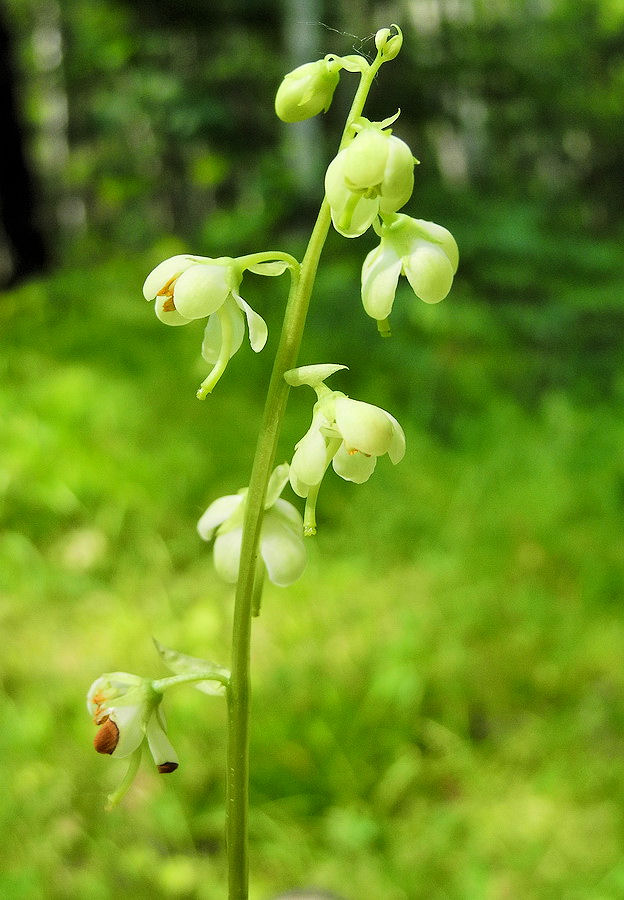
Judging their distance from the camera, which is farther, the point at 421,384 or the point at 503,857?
the point at 421,384

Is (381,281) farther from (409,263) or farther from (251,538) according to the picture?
(251,538)

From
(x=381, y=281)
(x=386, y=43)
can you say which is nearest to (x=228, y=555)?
(x=381, y=281)

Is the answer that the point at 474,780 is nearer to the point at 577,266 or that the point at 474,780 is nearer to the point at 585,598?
the point at 585,598

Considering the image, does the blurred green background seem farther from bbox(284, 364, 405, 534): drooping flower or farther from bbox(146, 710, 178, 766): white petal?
bbox(146, 710, 178, 766): white petal

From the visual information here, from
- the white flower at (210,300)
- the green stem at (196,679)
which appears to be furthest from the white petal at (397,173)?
the green stem at (196,679)

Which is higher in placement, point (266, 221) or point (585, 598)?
point (266, 221)

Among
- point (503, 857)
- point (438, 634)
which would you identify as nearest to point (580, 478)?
point (438, 634)

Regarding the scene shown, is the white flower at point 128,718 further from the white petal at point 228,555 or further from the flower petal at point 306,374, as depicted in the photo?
the flower petal at point 306,374
